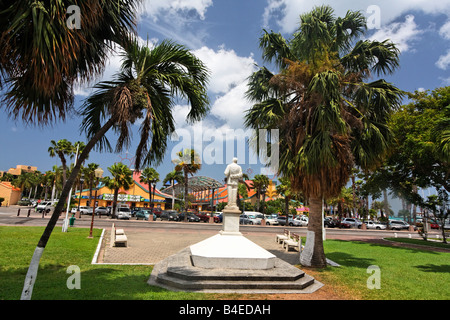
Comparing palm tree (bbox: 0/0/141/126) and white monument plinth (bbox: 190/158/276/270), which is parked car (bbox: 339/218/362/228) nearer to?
white monument plinth (bbox: 190/158/276/270)

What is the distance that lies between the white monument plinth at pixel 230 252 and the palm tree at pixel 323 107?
2703mm

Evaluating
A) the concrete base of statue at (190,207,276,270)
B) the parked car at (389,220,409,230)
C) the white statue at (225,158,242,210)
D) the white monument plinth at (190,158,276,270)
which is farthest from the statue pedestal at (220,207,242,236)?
the parked car at (389,220,409,230)

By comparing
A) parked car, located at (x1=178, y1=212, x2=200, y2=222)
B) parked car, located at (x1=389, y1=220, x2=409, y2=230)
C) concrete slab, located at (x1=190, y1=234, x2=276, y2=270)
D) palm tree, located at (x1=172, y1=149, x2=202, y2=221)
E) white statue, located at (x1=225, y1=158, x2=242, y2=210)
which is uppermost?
palm tree, located at (x1=172, y1=149, x2=202, y2=221)

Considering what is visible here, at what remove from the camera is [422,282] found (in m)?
Result: 8.60

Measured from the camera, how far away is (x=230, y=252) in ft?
26.5

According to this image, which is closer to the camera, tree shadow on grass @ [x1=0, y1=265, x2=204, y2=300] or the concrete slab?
tree shadow on grass @ [x1=0, y1=265, x2=204, y2=300]

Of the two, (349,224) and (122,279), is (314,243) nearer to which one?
(122,279)

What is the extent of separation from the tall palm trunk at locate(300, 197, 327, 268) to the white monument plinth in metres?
2.24

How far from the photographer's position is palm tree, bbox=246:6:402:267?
30.4ft

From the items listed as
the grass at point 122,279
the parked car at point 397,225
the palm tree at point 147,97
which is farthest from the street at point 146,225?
the palm tree at point 147,97
